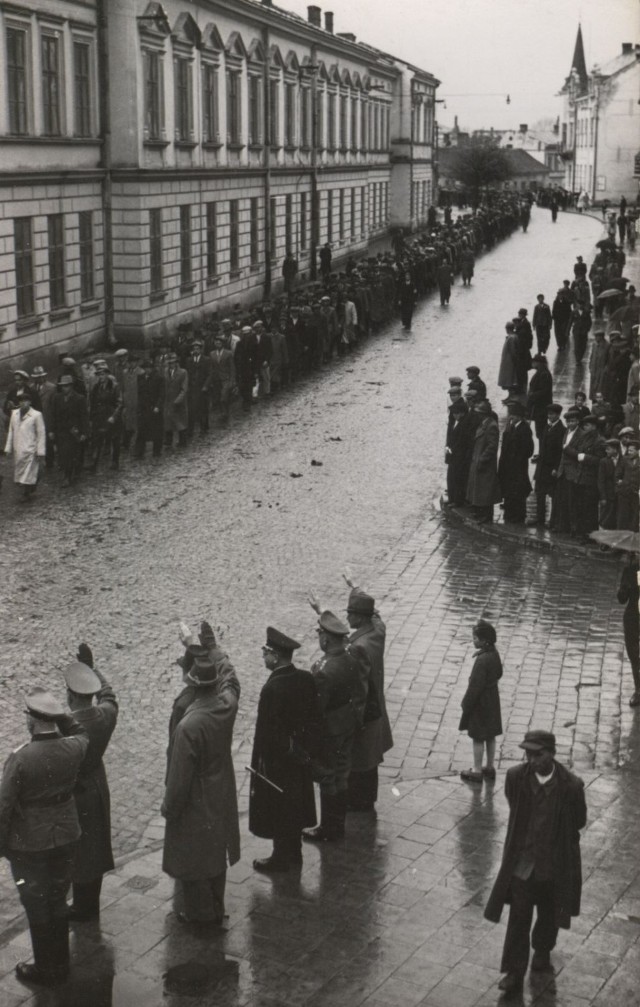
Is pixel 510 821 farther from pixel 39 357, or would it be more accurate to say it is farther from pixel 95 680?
pixel 39 357

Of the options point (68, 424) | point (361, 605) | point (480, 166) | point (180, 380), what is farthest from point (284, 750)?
point (480, 166)

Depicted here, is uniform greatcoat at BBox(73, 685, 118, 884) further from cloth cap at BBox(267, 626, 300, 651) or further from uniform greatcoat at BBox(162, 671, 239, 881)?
cloth cap at BBox(267, 626, 300, 651)

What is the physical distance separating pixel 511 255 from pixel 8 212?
32920mm

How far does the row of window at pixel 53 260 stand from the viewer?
85.5 ft

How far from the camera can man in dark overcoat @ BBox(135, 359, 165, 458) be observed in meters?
20.1

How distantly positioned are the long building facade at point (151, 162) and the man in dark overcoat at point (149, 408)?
589 centimetres

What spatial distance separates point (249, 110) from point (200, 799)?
111 feet

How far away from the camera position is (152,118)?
1218 inches

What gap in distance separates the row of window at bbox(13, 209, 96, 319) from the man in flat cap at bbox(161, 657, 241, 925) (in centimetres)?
1974

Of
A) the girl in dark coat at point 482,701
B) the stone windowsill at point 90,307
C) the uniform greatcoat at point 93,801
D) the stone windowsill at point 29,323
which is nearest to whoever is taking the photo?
the uniform greatcoat at point 93,801

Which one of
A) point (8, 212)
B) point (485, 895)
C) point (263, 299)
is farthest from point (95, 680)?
point (263, 299)

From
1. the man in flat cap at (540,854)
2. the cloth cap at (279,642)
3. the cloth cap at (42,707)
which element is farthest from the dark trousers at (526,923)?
the cloth cap at (42,707)

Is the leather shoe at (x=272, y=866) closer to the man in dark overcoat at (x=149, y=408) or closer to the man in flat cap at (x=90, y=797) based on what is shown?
the man in flat cap at (x=90, y=797)

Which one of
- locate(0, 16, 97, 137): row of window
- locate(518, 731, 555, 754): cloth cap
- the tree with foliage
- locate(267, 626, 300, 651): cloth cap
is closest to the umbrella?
locate(518, 731, 555, 754): cloth cap
